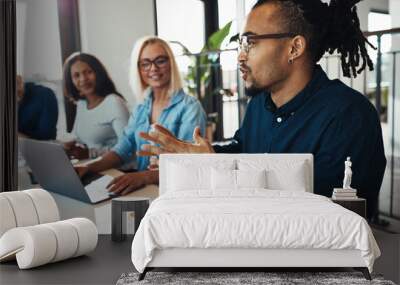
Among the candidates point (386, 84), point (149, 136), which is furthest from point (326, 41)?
point (149, 136)

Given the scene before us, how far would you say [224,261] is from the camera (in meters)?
4.77

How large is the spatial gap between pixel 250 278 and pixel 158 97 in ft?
8.86

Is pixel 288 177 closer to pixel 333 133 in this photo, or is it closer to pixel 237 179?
pixel 237 179

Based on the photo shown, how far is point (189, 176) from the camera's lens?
6.25m

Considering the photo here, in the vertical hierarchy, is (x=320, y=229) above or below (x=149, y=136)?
below

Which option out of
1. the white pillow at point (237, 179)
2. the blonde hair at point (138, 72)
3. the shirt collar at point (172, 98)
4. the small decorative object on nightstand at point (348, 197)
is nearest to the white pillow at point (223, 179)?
the white pillow at point (237, 179)

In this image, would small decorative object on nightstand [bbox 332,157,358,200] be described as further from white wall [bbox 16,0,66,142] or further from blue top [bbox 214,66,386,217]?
white wall [bbox 16,0,66,142]

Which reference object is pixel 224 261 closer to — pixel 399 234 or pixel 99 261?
pixel 99 261

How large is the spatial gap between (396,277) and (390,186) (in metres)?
1.94

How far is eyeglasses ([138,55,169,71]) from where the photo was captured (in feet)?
22.6

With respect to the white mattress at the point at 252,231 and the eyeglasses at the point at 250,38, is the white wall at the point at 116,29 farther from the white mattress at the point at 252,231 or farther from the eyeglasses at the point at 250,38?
the white mattress at the point at 252,231

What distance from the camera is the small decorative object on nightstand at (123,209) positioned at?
255 inches

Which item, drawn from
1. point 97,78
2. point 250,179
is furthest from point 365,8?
point 97,78

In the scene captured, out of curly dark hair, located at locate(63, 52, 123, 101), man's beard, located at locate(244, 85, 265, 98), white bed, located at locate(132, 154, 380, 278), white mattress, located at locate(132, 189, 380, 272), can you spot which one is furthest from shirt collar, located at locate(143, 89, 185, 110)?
white mattress, located at locate(132, 189, 380, 272)
